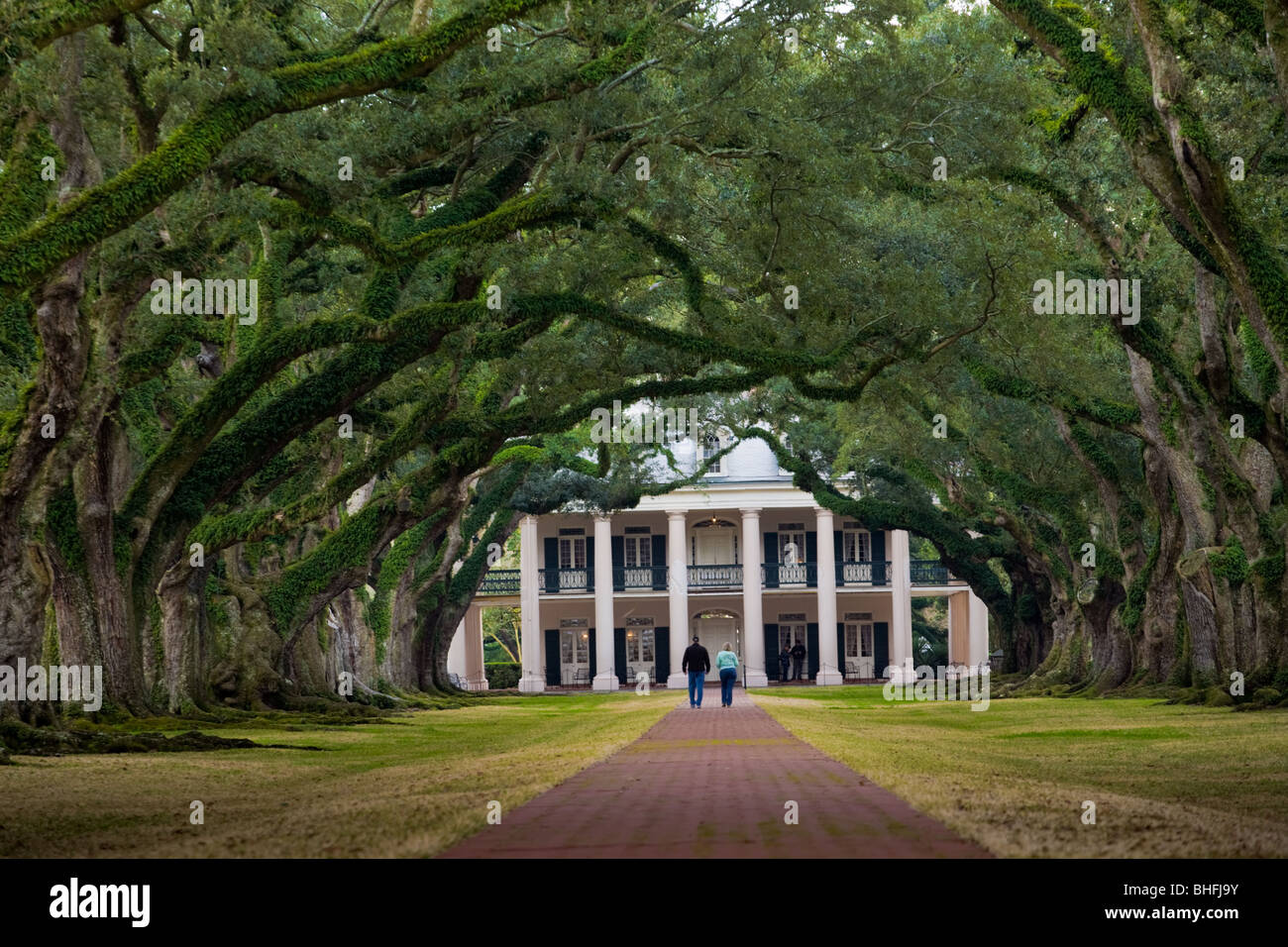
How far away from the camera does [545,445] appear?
32156mm

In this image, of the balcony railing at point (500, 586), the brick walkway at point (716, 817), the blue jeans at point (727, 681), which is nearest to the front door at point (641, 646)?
the balcony railing at point (500, 586)

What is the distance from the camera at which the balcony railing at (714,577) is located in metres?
53.6

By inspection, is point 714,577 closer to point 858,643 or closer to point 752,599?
point 752,599

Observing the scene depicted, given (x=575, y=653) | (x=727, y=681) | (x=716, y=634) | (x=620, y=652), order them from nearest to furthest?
(x=727, y=681) < (x=620, y=652) < (x=575, y=653) < (x=716, y=634)

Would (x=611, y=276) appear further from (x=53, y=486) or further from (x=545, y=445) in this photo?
(x=545, y=445)

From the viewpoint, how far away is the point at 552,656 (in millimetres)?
54938

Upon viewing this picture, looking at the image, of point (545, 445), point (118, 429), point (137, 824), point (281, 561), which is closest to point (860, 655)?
point (545, 445)

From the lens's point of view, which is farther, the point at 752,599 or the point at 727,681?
the point at 752,599

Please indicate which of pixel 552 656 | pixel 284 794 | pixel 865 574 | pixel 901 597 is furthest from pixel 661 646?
pixel 284 794

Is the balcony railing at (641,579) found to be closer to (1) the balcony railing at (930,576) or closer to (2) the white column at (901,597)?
(2) the white column at (901,597)

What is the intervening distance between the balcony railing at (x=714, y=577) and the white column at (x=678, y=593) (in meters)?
2.07

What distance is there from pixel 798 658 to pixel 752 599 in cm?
381

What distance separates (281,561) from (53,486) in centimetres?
1184

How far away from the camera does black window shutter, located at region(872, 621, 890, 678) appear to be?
5494cm
